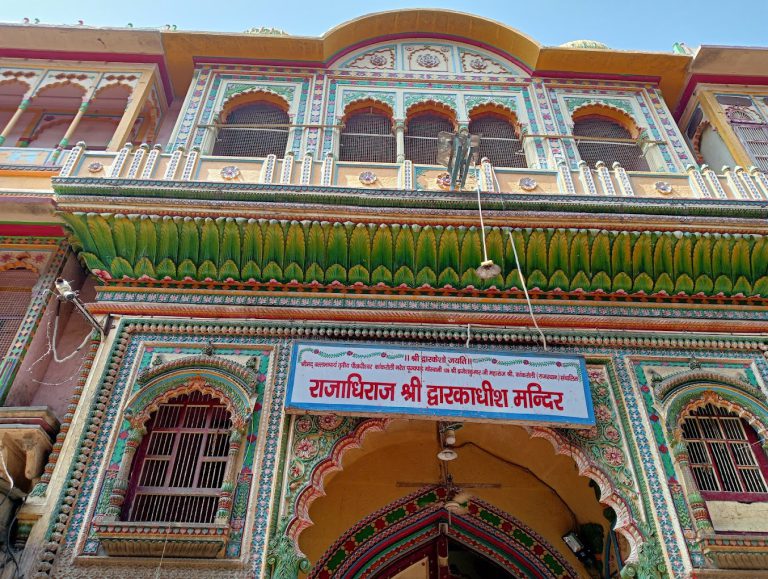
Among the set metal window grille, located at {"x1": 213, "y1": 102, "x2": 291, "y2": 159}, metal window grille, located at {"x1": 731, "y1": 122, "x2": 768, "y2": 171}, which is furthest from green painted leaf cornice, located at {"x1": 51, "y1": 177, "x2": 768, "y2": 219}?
metal window grille, located at {"x1": 731, "y1": 122, "x2": 768, "y2": 171}

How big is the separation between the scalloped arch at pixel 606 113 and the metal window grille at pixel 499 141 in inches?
35.1

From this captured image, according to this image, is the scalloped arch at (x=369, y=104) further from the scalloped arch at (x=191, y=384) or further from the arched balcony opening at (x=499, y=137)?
the scalloped arch at (x=191, y=384)

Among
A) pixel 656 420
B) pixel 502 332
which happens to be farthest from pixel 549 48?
pixel 656 420

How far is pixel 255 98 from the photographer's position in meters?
8.08

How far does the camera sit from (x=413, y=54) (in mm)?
8812

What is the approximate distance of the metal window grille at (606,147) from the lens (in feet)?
25.2

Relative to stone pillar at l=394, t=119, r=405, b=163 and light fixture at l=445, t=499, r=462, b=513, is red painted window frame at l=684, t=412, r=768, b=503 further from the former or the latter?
stone pillar at l=394, t=119, r=405, b=163

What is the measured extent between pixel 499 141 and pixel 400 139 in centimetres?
128

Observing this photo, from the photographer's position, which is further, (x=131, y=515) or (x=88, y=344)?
(x=88, y=344)

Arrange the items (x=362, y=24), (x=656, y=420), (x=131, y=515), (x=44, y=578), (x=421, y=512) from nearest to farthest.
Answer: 1. (x=44, y=578)
2. (x=131, y=515)
3. (x=656, y=420)
4. (x=421, y=512)
5. (x=362, y=24)

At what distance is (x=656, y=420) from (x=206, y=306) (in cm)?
417

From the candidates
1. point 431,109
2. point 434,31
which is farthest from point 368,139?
point 434,31

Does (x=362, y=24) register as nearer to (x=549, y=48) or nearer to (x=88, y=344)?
(x=549, y=48)

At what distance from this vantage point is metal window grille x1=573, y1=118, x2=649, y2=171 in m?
7.70
